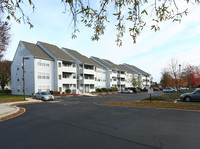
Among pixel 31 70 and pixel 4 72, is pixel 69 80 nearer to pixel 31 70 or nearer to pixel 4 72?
pixel 31 70

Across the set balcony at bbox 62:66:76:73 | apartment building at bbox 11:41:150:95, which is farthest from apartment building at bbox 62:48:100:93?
balcony at bbox 62:66:76:73

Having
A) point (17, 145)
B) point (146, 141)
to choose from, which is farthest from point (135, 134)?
point (17, 145)

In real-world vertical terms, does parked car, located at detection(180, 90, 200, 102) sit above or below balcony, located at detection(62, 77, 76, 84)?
below

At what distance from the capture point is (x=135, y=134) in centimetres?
600

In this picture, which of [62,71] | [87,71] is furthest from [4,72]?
[87,71]

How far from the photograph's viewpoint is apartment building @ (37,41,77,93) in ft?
126

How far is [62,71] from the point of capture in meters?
40.0

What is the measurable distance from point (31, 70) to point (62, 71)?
26.1 feet

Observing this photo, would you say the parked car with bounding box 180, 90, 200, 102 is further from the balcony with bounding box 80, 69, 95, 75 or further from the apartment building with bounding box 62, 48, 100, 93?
the balcony with bounding box 80, 69, 95, 75

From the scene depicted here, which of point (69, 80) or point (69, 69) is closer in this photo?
point (69, 80)

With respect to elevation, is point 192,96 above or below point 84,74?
below

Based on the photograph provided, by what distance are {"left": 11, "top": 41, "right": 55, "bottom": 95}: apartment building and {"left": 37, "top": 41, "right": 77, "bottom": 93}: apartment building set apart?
1.10 meters

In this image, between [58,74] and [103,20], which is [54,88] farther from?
[103,20]

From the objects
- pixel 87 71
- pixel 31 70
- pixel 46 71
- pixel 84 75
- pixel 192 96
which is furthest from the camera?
pixel 84 75
